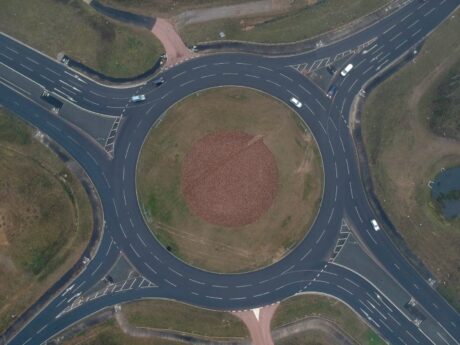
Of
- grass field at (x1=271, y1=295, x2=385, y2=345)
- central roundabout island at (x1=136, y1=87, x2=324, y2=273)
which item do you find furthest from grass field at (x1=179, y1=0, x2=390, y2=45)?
grass field at (x1=271, y1=295, x2=385, y2=345)

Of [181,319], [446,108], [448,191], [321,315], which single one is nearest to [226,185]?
[181,319]

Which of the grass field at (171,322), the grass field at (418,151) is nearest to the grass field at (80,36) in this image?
the grass field at (171,322)

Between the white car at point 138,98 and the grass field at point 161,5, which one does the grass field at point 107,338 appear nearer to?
the white car at point 138,98

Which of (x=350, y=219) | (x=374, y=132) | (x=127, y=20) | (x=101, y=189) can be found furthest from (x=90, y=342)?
(x=374, y=132)

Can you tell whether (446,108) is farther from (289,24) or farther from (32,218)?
(32,218)

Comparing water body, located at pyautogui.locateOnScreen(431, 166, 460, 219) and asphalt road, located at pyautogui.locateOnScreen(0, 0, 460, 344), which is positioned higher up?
asphalt road, located at pyautogui.locateOnScreen(0, 0, 460, 344)

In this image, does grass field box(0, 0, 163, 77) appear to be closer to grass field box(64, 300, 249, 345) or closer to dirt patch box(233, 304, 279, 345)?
grass field box(64, 300, 249, 345)
